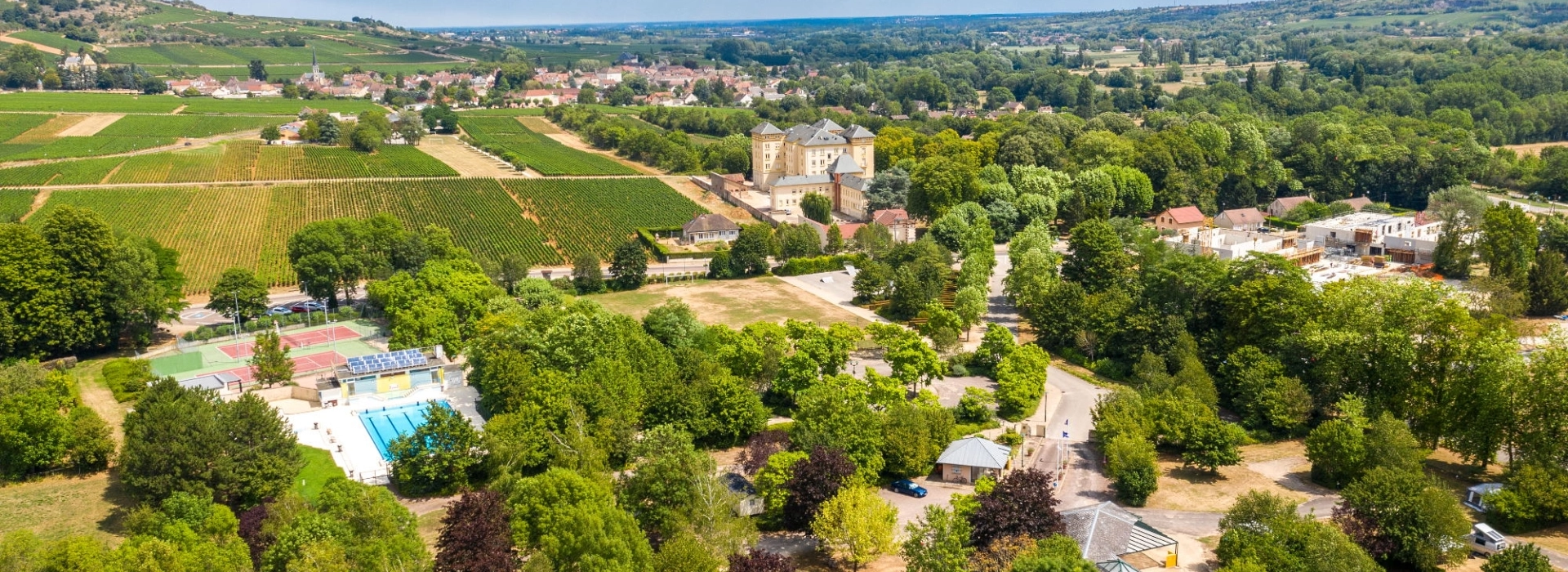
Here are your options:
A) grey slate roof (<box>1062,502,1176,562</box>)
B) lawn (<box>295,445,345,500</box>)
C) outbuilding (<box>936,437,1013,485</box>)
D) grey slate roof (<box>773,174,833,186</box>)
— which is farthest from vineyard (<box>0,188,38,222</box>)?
grey slate roof (<box>1062,502,1176,562</box>)

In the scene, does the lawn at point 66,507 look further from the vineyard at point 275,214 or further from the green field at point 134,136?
the green field at point 134,136

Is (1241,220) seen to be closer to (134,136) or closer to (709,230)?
(709,230)

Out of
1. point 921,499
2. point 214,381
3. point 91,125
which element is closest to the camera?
point 921,499

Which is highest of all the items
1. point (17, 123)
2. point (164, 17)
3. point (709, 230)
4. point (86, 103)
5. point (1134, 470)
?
point (164, 17)

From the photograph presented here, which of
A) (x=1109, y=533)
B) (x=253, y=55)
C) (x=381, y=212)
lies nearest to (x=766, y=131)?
(x=381, y=212)

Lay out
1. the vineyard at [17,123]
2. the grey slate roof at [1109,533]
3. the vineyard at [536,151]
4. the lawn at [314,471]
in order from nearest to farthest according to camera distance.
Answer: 1. the grey slate roof at [1109,533]
2. the lawn at [314,471]
3. the vineyard at [536,151]
4. the vineyard at [17,123]

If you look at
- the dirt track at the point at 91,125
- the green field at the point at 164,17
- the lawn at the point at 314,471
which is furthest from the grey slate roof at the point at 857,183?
the green field at the point at 164,17

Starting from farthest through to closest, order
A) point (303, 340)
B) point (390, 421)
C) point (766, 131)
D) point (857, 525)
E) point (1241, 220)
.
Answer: point (766, 131), point (1241, 220), point (303, 340), point (390, 421), point (857, 525)
